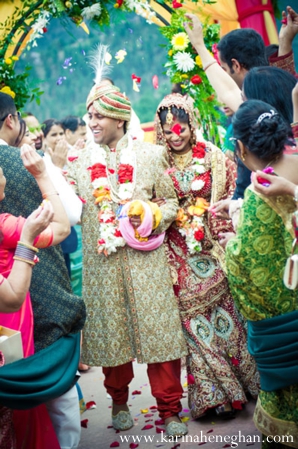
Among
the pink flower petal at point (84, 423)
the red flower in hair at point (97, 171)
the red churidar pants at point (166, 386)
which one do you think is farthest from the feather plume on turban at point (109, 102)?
the pink flower petal at point (84, 423)

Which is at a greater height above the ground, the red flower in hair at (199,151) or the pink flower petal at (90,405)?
the red flower in hair at (199,151)

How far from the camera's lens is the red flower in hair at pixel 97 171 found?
468 centimetres

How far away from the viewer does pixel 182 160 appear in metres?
4.95

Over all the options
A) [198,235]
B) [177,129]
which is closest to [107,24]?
[177,129]

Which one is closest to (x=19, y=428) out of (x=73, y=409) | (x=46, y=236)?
(x=73, y=409)

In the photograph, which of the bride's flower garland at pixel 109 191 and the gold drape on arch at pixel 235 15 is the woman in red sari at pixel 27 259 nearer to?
the bride's flower garland at pixel 109 191

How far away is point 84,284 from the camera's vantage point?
15.3 ft

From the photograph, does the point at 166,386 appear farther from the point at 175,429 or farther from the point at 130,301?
the point at 130,301

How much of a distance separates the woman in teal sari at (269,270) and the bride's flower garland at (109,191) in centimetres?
159

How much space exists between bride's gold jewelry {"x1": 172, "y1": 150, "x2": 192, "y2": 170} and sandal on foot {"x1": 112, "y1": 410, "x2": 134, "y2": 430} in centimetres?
175

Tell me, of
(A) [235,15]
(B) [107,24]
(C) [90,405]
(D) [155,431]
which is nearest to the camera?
(D) [155,431]

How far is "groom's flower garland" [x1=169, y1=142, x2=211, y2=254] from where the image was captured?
15.5ft

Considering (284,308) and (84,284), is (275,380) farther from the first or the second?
(84,284)

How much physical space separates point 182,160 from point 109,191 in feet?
2.08
